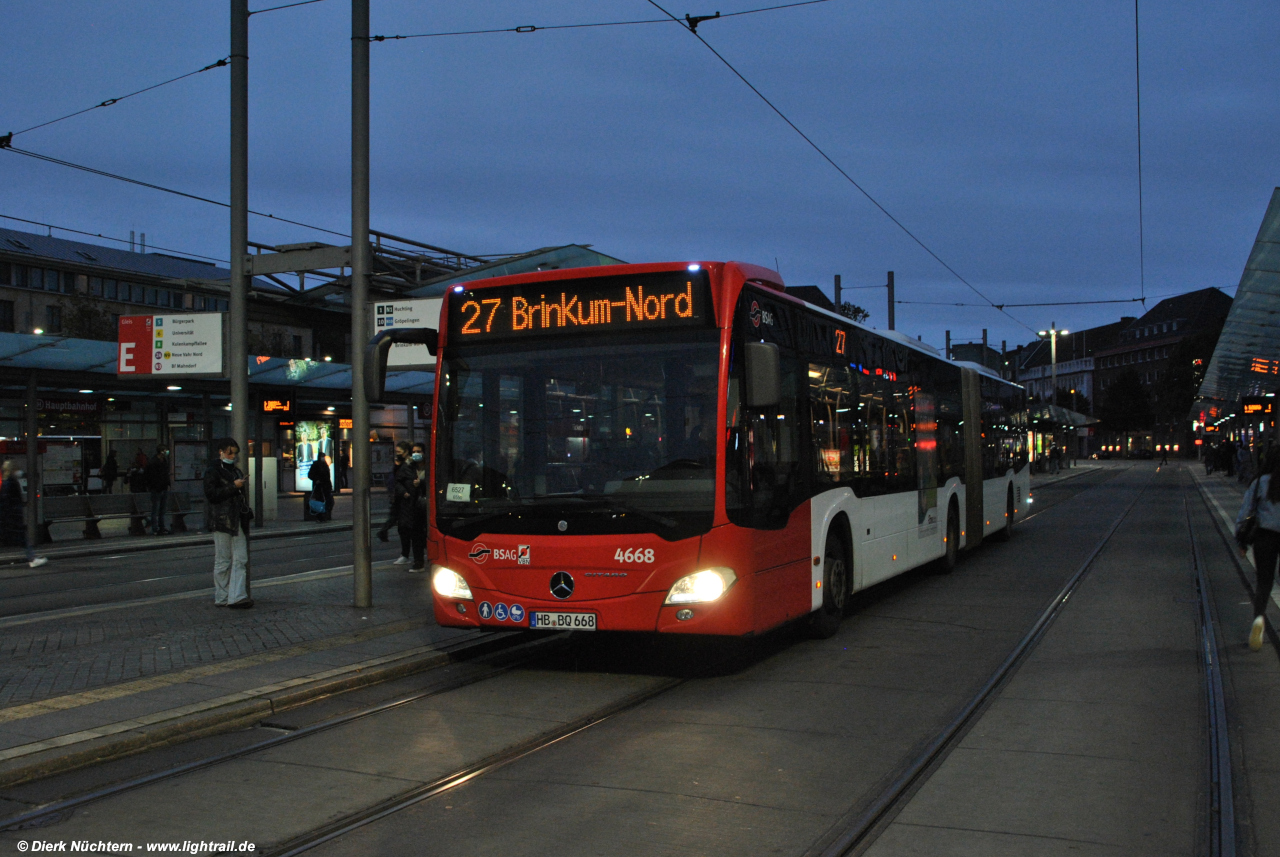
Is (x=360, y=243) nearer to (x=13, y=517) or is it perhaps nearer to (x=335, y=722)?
(x=335, y=722)

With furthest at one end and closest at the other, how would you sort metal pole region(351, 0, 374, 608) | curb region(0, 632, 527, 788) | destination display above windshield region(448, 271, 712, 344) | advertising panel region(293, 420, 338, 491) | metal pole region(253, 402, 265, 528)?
advertising panel region(293, 420, 338, 491)
metal pole region(253, 402, 265, 528)
metal pole region(351, 0, 374, 608)
destination display above windshield region(448, 271, 712, 344)
curb region(0, 632, 527, 788)

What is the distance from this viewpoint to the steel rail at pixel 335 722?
5.05m


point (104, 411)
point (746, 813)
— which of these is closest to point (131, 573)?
point (104, 411)

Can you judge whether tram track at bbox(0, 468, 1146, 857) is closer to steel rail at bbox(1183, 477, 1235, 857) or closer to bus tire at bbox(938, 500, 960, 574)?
steel rail at bbox(1183, 477, 1235, 857)

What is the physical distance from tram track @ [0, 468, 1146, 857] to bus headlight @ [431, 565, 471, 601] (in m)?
0.61

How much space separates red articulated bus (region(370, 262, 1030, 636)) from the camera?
25.0 feet

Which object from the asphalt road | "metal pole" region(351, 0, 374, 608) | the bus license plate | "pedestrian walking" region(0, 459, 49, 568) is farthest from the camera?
"pedestrian walking" region(0, 459, 49, 568)

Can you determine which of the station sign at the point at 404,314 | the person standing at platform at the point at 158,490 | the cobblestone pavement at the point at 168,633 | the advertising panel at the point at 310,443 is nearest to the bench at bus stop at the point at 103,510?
the person standing at platform at the point at 158,490

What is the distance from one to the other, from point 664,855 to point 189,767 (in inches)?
109

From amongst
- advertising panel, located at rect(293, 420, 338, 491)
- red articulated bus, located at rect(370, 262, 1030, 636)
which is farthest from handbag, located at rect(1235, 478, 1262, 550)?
advertising panel, located at rect(293, 420, 338, 491)

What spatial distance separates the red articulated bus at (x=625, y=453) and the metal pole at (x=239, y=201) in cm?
390

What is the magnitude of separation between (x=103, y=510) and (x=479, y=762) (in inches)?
770

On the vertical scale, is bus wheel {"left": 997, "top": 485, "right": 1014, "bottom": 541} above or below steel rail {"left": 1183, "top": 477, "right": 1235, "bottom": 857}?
above

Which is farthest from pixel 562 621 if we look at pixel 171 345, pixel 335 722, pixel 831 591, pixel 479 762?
pixel 171 345
